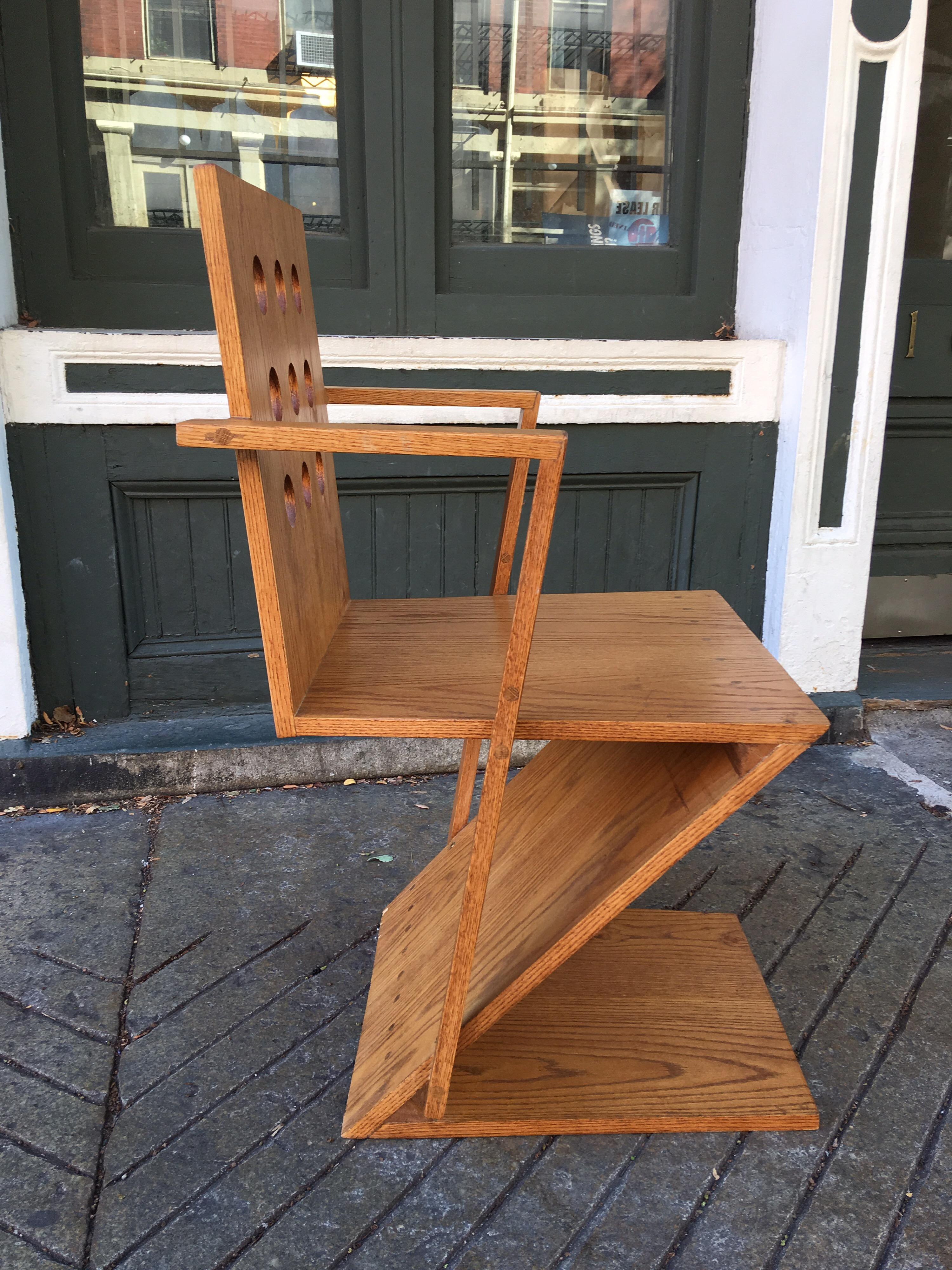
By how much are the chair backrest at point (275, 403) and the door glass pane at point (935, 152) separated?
2.36 meters

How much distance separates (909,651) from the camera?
3.62m

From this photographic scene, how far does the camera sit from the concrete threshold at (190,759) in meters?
2.66

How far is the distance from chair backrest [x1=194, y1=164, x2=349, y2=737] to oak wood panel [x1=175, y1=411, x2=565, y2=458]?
0.05 metres

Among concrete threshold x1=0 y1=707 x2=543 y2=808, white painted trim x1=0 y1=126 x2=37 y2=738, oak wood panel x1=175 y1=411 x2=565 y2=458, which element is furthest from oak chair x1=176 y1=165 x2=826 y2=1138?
white painted trim x1=0 y1=126 x2=37 y2=738

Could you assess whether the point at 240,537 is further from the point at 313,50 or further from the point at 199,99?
the point at 313,50

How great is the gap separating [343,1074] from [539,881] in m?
0.46

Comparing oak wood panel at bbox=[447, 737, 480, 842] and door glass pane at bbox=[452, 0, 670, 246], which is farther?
door glass pane at bbox=[452, 0, 670, 246]

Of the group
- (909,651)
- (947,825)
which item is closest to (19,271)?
(947,825)

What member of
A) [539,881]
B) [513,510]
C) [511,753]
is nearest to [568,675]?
[511,753]

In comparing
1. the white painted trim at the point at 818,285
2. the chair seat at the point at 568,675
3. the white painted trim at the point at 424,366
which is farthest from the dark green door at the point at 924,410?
the chair seat at the point at 568,675

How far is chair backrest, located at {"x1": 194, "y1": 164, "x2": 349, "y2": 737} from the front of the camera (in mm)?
1230

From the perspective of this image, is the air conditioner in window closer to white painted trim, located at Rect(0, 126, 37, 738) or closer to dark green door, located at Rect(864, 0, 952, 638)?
white painted trim, located at Rect(0, 126, 37, 738)

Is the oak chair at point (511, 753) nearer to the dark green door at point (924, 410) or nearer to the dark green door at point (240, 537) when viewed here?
the dark green door at point (240, 537)

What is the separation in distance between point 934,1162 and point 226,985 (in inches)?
49.1
